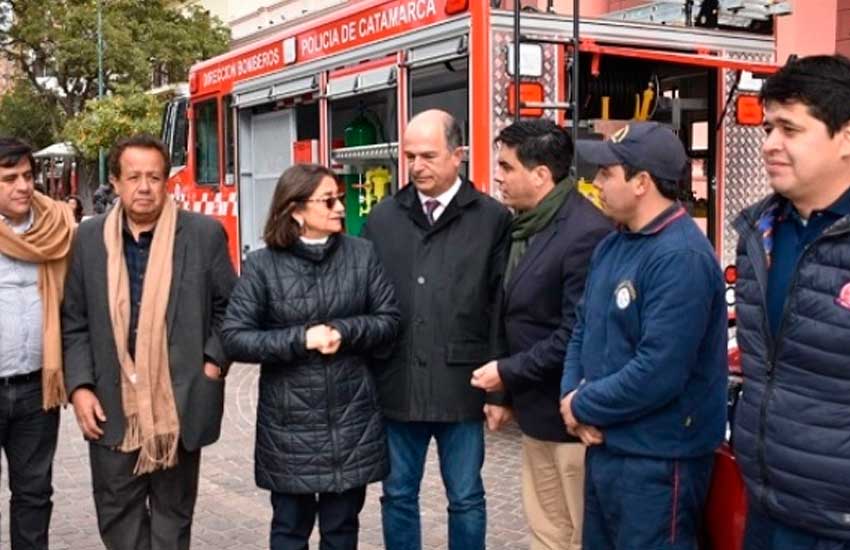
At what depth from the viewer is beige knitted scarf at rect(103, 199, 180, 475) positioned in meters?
3.41

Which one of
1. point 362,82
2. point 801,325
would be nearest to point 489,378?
point 801,325

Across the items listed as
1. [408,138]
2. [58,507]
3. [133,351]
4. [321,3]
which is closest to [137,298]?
[133,351]

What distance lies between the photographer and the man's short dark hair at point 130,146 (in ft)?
11.3

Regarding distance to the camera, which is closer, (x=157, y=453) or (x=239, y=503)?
(x=157, y=453)

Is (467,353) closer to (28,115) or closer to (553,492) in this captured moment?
(553,492)

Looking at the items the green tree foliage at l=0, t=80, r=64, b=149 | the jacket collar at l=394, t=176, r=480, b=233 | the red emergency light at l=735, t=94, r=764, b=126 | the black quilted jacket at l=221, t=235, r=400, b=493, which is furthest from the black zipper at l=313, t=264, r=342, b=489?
the green tree foliage at l=0, t=80, r=64, b=149

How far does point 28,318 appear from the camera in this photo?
3.59m

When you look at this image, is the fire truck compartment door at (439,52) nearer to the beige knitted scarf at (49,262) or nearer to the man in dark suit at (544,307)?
the man in dark suit at (544,307)

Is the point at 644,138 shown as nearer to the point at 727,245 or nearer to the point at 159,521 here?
the point at 159,521

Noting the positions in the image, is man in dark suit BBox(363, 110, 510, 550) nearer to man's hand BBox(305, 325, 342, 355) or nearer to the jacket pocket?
the jacket pocket

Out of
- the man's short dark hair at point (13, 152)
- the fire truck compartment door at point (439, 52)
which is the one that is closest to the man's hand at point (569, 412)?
the man's short dark hair at point (13, 152)

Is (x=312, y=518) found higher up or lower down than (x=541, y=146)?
lower down

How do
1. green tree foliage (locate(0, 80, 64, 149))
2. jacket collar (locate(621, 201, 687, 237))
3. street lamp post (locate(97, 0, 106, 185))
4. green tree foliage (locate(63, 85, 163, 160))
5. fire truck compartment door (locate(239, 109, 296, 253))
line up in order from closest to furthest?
1. jacket collar (locate(621, 201, 687, 237))
2. fire truck compartment door (locate(239, 109, 296, 253))
3. green tree foliage (locate(63, 85, 163, 160))
4. street lamp post (locate(97, 0, 106, 185))
5. green tree foliage (locate(0, 80, 64, 149))

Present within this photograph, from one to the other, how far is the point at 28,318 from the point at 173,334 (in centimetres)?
58
